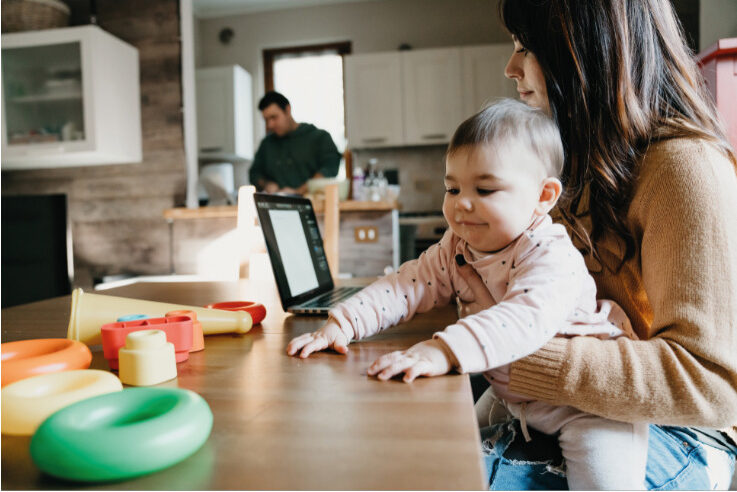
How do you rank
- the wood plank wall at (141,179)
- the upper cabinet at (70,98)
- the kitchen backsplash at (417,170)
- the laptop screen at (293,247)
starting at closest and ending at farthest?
the laptop screen at (293,247) < the upper cabinet at (70,98) < the wood plank wall at (141,179) < the kitchen backsplash at (417,170)

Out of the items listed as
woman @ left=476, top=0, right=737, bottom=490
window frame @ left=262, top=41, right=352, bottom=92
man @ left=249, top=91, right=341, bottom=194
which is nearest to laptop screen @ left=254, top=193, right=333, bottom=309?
woman @ left=476, top=0, right=737, bottom=490

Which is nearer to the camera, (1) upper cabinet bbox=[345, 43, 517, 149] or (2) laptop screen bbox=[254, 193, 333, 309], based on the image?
(2) laptop screen bbox=[254, 193, 333, 309]

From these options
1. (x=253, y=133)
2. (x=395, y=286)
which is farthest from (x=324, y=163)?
(x=395, y=286)

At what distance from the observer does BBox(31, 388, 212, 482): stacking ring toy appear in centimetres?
34

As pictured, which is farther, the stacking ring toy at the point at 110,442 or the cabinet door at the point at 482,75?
the cabinet door at the point at 482,75

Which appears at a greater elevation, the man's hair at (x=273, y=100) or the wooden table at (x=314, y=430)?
the man's hair at (x=273, y=100)

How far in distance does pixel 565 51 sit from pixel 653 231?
320 millimetres

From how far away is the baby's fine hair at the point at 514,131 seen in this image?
72 cm

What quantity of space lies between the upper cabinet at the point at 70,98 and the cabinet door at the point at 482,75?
282 cm

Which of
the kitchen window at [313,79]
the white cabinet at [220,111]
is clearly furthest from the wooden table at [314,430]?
the kitchen window at [313,79]

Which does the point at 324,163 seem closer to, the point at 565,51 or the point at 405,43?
the point at 405,43

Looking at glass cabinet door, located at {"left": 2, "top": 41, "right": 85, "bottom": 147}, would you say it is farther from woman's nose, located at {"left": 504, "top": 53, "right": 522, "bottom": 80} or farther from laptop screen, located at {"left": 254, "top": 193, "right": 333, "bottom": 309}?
woman's nose, located at {"left": 504, "top": 53, "right": 522, "bottom": 80}

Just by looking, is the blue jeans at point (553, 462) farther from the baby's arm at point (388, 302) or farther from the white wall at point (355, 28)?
the white wall at point (355, 28)

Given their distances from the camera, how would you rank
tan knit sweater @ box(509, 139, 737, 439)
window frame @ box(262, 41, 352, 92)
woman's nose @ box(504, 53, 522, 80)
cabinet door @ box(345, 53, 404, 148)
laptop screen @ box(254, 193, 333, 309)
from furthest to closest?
window frame @ box(262, 41, 352, 92) → cabinet door @ box(345, 53, 404, 148) → laptop screen @ box(254, 193, 333, 309) → woman's nose @ box(504, 53, 522, 80) → tan knit sweater @ box(509, 139, 737, 439)
